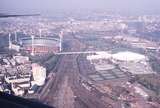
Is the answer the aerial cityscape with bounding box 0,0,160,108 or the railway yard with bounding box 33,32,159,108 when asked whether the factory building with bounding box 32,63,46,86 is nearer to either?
the aerial cityscape with bounding box 0,0,160,108

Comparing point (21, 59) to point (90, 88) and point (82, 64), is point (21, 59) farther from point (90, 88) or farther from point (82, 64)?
point (90, 88)

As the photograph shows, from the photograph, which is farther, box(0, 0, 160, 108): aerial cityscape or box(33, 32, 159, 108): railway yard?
box(0, 0, 160, 108): aerial cityscape

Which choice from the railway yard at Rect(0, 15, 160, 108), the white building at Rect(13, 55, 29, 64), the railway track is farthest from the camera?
the white building at Rect(13, 55, 29, 64)

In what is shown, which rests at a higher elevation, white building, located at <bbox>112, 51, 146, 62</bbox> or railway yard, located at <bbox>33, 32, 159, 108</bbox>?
white building, located at <bbox>112, 51, 146, 62</bbox>

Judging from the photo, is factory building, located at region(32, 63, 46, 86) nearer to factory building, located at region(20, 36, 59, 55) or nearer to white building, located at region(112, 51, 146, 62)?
white building, located at region(112, 51, 146, 62)

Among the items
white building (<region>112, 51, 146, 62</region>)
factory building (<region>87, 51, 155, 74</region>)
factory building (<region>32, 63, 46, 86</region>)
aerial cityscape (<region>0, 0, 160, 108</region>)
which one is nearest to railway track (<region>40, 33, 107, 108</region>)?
aerial cityscape (<region>0, 0, 160, 108</region>)

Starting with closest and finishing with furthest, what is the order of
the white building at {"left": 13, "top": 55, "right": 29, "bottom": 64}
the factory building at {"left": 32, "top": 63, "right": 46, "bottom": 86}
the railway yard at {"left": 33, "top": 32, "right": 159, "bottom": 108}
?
the railway yard at {"left": 33, "top": 32, "right": 159, "bottom": 108} < the factory building at {"left": 32, "top": 63, "right": 46, "bottom": 86} < the white building at {"left": 13, "top": 55, "right": 29, "bottom": 64}

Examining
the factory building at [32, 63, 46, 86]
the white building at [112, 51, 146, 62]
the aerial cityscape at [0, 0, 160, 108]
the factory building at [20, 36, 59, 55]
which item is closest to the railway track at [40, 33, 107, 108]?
the aerial cityscape at [0, 0, 160, 108]

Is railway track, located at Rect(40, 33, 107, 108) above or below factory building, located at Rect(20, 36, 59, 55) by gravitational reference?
below

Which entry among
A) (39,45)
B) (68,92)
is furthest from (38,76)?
(39,45)

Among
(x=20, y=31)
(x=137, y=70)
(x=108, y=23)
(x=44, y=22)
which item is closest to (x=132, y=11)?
(x=108, y=23)
